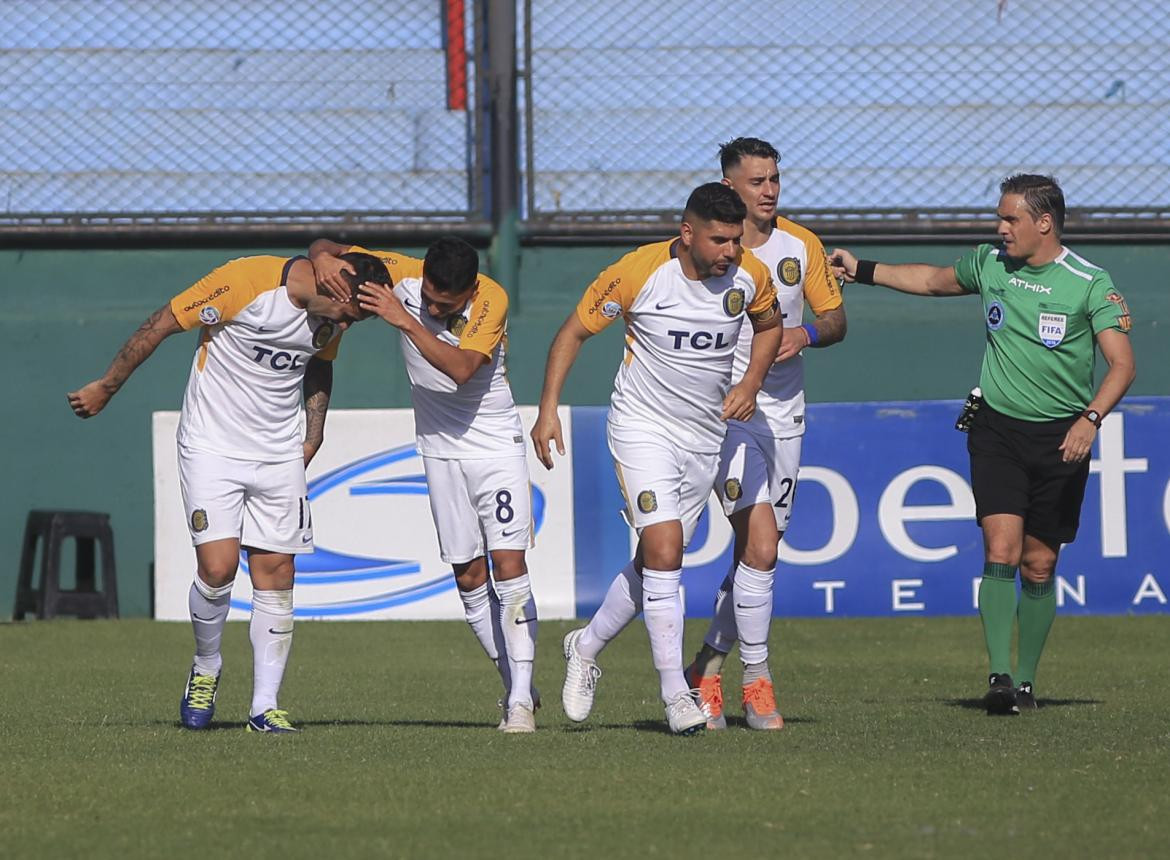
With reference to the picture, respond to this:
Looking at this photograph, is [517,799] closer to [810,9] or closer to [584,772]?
[584,772]

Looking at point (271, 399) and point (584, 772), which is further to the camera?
point (271, 399)

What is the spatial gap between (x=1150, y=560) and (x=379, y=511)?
16.3ft

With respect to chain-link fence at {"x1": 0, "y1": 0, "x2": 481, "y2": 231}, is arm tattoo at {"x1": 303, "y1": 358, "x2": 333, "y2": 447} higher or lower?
lower

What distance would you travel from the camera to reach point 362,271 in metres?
6.33

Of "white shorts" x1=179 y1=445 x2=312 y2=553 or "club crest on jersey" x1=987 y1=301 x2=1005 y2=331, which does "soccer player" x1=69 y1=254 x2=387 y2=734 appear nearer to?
"white shorts" x1=179 y1=445 x2=312 y2=553

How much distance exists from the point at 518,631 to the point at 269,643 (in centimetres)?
93

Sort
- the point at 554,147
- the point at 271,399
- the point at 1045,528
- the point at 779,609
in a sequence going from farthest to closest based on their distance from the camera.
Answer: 1. the point at 554,147
2. the point at 779,609
3. the point at 1045,528
4. the point at 271,399

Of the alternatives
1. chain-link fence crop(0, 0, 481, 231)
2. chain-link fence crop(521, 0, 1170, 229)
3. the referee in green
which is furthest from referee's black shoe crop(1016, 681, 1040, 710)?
chain-link fence crop(0, 0, 481, 231)

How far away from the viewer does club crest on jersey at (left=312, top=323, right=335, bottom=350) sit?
6.55m

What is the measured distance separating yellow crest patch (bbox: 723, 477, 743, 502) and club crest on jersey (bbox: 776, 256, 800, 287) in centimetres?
80

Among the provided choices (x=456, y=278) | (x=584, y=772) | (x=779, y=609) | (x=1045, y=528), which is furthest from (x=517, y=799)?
(x=779, y=609)

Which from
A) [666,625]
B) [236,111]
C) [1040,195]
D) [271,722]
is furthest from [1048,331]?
[236,111]

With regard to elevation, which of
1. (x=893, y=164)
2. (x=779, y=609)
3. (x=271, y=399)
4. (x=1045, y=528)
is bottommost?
(x=779, y=609)

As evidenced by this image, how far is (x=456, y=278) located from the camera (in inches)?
245
